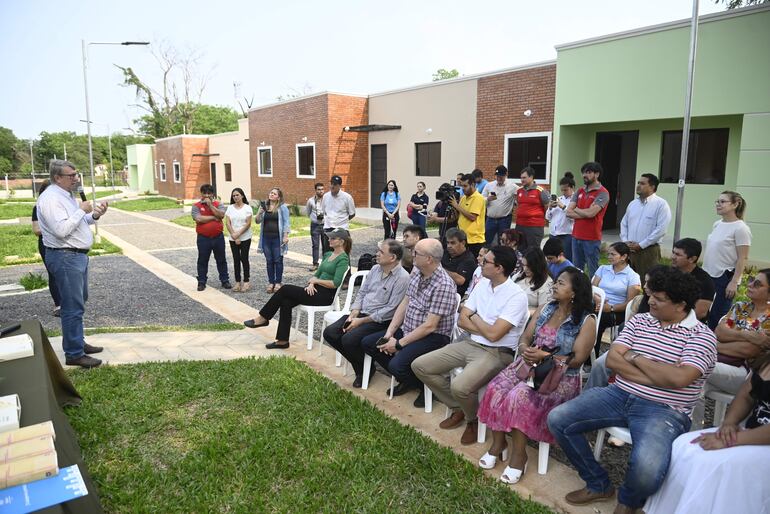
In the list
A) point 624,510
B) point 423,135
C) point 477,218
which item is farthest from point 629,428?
point 423,135

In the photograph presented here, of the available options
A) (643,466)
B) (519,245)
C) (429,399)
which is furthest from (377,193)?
(643,466)

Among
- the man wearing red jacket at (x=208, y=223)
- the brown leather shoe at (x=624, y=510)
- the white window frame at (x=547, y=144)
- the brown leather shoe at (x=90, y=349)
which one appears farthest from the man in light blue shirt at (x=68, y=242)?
the white window frame at (x=547, y=144)

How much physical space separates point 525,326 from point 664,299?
1.08 m

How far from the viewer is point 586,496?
9.61 ft

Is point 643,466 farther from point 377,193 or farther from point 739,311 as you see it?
point 377,193

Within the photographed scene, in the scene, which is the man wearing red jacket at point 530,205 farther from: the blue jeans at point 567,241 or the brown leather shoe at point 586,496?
the brown leather shoe at point 586,496

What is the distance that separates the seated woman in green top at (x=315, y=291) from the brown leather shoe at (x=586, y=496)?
3162mm

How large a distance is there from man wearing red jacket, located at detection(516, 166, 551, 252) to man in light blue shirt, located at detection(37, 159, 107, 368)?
5426mm

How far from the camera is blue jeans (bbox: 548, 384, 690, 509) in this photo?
2609 mm

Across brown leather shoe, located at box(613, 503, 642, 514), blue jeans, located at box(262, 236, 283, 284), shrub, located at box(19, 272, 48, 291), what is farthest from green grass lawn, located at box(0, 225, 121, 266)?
brown leather shoe, located at box(613, 503, 642, 514)

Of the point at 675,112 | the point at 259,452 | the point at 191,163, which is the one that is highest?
the point at 675,112

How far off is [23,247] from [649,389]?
15170 millimetres

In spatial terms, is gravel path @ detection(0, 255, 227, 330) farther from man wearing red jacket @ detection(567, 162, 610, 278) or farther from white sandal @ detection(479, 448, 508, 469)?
man wearing red jacket @ detection(567, 162, 610, 278)

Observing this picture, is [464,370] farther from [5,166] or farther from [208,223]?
[5,166]
